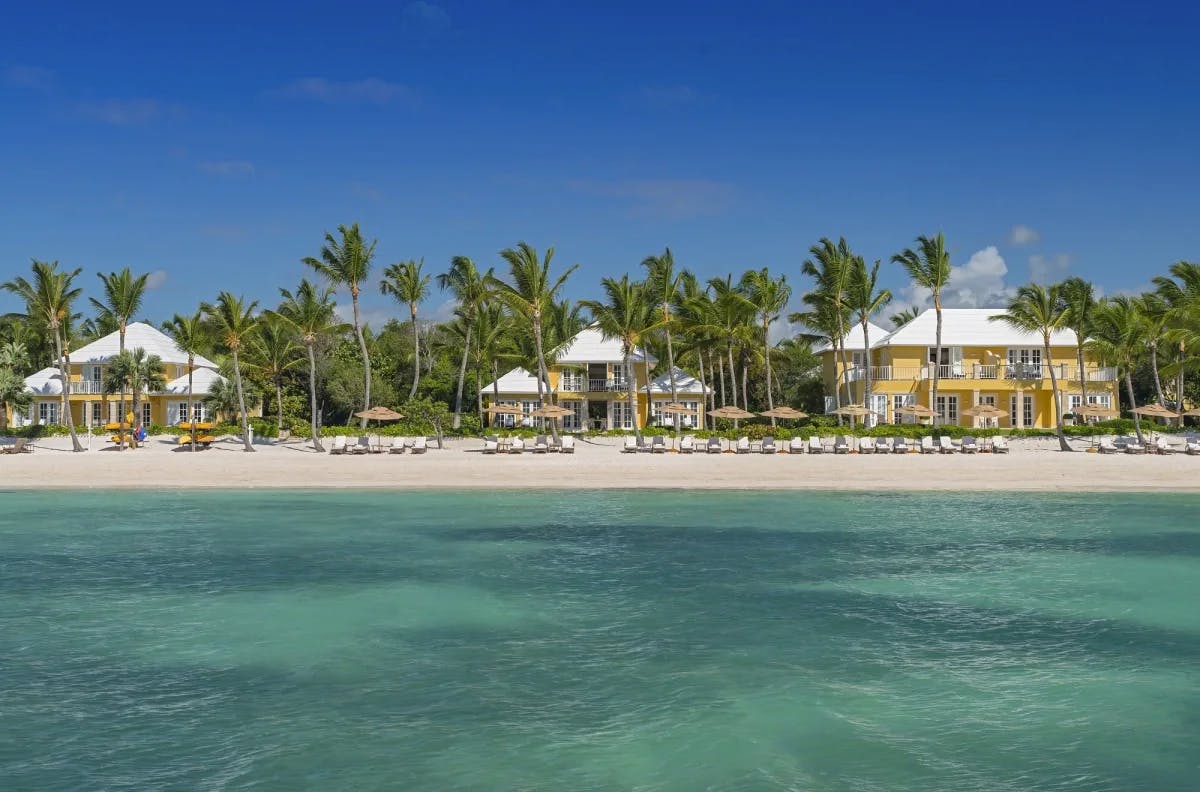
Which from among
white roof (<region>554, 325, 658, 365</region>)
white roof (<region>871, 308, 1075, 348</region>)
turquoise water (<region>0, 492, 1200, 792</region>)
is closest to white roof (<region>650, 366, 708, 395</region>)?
white roof (<region>554, 325, 658, 365</region>)

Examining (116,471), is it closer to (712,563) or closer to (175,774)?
(712,563)

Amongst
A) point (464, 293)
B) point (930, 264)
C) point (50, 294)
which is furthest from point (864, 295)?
point (50, 294)

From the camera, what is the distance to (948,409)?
54500 mm

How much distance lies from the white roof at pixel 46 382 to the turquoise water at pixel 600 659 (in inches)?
1562

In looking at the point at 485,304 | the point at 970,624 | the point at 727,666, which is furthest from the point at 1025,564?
the point at 485,304

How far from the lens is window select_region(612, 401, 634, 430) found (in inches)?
2222

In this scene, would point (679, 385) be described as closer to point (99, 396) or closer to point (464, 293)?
point (464, 293)

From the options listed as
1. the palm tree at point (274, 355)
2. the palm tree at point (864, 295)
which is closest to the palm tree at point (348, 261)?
the palm tree at point (274, 355)

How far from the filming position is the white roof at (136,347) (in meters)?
60.2

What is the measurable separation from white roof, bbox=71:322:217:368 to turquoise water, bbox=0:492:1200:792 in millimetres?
40625

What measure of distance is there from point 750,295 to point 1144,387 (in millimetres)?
25180

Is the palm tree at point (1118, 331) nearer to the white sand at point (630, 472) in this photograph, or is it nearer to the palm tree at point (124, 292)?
the white sand at point (630, 472)

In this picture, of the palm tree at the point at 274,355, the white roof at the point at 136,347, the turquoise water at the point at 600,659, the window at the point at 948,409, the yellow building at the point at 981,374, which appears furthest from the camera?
the white roof at the point at 136,347

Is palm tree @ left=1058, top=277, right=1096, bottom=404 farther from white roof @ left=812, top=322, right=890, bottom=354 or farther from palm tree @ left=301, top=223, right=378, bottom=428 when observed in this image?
palm tree @ left=301, top=223, right=378, bottom=428
